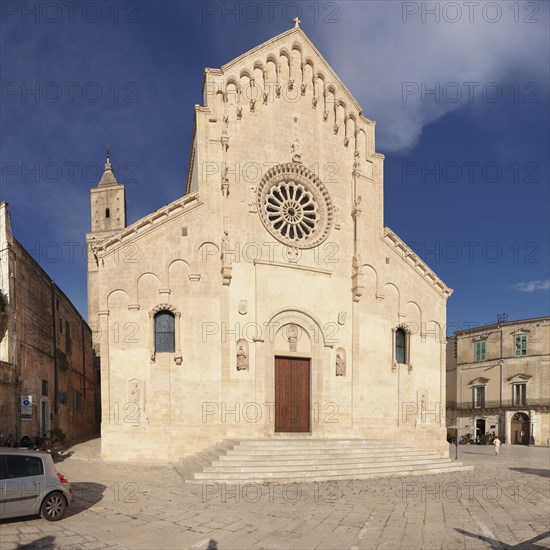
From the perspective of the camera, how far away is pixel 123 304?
801 inches

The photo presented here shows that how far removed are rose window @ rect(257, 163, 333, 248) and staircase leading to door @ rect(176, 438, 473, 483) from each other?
9.28m

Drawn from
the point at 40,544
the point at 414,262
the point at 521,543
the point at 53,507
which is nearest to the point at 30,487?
the point at 53,507

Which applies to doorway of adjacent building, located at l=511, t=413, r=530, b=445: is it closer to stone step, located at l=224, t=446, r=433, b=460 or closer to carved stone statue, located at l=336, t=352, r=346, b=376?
stone step, located at l=224, t=446, r=433, b=460

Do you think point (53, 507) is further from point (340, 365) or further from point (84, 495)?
point (340, 365)

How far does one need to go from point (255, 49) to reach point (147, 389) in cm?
1671

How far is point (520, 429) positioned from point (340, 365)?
1174 inches

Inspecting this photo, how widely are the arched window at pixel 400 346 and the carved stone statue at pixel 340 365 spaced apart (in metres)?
3.68

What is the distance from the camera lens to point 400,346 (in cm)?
2584

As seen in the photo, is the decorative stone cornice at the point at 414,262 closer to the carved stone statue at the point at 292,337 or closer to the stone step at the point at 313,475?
the carved stone statue at the point at 292,337

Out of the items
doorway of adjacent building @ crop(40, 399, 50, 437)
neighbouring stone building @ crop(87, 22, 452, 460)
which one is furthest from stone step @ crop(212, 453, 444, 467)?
doorway of adjacent building @ crop(40, 399, 50, 437)

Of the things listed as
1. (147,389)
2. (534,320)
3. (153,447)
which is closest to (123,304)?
(147,389)

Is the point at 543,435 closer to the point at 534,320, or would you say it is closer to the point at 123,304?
the point at 534,320

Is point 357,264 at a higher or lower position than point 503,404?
higher

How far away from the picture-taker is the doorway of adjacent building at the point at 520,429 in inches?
1724
